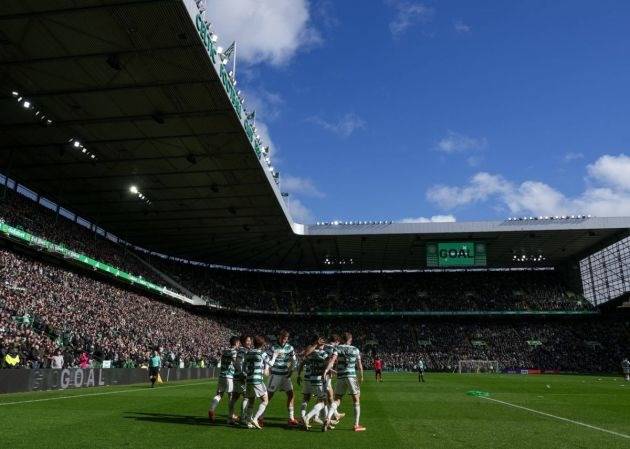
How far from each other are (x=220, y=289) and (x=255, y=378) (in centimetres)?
5757

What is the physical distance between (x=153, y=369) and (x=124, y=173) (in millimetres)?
17837

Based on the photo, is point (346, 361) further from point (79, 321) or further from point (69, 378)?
point (79, 321)

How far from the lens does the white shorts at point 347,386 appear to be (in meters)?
11.3

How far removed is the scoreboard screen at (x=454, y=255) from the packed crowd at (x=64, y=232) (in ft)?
92.5

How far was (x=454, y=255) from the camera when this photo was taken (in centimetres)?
5341

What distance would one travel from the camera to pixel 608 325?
207ft

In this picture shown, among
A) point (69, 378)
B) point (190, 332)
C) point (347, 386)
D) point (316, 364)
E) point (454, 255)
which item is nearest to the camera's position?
point (347, 386)

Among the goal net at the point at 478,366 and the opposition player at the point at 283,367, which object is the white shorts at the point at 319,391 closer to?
the opposition player at the point at 283,367

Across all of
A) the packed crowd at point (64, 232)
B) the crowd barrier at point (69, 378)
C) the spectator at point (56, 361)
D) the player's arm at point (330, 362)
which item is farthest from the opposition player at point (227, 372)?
the packed crowd at point (64, 232)

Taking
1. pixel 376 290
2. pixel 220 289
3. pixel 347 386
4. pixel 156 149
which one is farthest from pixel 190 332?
pixel 347 386

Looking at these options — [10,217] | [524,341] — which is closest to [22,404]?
[10,217]

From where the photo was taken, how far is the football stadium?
11797 millimetres

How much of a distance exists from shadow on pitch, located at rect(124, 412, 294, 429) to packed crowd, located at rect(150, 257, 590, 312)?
50.9 m

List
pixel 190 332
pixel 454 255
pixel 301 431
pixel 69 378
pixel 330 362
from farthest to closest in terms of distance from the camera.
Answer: pixel 454 255
pixel 190 332
pixel 69 378
pixel 330 362
pixel 301 431
